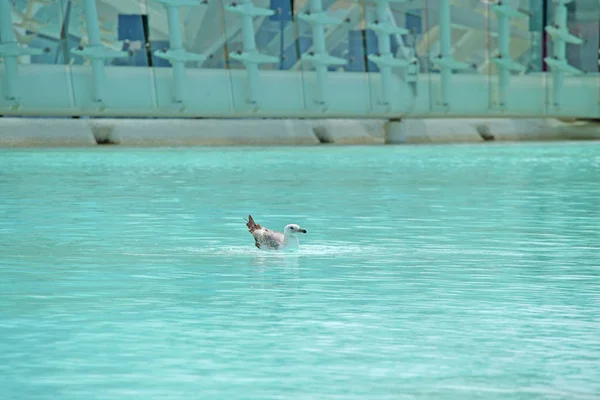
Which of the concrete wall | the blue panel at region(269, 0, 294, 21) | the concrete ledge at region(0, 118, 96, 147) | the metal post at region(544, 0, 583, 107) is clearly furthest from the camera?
the metal post at region(544, 0, 583, 107)

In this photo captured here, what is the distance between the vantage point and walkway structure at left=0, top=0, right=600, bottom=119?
32.6m

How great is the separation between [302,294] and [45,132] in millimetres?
23274

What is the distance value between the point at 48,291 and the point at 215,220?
4.97m

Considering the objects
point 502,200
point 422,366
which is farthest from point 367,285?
point 502,200

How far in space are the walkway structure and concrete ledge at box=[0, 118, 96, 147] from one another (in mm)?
218

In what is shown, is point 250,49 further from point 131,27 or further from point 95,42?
point 95,42

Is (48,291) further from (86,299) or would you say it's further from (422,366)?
(422,366)

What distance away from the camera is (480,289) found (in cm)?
897

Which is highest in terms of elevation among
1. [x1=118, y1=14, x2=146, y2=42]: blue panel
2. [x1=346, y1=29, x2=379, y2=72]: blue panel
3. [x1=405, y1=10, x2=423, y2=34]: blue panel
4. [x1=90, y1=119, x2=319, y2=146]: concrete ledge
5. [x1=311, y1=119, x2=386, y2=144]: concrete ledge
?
[x1=118, y1=14, x2=146, y2=42]: blue panel

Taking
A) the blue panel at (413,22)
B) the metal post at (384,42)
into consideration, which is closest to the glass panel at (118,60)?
the metal post at (384,42)

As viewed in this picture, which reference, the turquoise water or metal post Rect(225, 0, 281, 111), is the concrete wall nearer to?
metal post Rect(225, 0, 281, 111)

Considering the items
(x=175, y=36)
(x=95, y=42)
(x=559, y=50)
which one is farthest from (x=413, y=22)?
(x=95, y=42)

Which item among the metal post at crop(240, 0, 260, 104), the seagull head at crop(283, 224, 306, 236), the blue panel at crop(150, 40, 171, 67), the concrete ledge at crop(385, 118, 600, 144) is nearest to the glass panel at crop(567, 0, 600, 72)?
the concrete ledge at crop(385, 118, 600, 144)

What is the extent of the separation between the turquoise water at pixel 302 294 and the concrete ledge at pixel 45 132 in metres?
12.8
